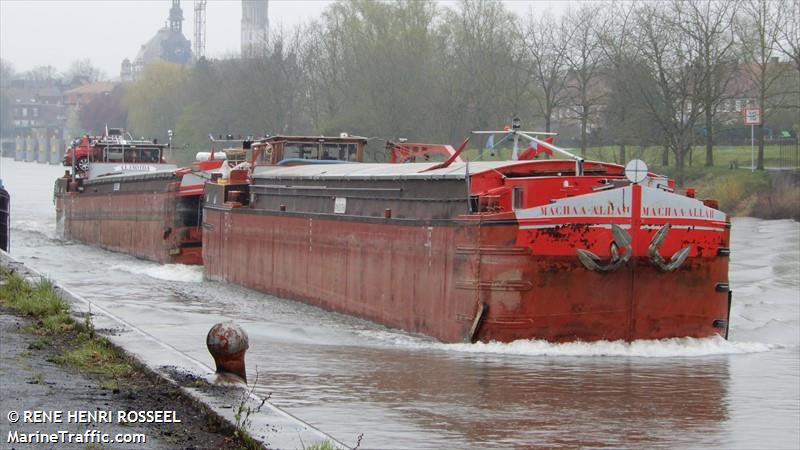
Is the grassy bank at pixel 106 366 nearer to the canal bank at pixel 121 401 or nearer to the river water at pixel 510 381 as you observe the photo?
the canal bank at pixel 121 401

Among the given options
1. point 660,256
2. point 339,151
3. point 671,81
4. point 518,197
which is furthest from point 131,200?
point 660,256

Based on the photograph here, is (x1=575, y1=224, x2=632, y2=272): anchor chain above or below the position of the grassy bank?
above

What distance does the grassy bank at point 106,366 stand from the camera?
308 inches

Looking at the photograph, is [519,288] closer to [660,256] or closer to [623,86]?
[660,256]

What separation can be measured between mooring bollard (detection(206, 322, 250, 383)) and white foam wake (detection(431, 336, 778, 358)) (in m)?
6.60

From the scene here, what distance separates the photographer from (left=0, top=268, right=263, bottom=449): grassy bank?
782cm

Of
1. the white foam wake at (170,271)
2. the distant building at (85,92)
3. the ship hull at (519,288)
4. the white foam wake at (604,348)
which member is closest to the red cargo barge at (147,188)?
the white foam wake at (170,271)

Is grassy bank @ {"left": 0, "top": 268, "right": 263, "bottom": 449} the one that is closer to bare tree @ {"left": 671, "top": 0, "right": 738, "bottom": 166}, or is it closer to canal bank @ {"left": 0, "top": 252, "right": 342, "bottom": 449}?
canal bank @ {"left": 0, "top": 252, "right": 342, "bottom": 449}

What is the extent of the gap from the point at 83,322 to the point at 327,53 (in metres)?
61.2

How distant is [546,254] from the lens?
606 inches

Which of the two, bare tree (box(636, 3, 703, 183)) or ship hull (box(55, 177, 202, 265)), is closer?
ship hull (box(55, 177, 202, 265))

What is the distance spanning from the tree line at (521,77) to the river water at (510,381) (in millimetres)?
26051

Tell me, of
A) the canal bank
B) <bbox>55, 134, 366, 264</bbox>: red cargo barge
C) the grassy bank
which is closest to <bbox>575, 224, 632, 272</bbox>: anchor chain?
the canal bank

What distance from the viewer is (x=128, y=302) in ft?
75.6
